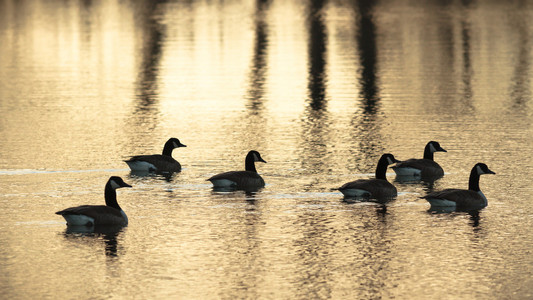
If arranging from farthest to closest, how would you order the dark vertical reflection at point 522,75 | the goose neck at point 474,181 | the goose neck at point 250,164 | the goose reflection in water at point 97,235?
the dark vertical reflection at point 522,75, the goose neck at point 250,164, the goose neck at point 474,181, the goose reflection in water at point 97,235

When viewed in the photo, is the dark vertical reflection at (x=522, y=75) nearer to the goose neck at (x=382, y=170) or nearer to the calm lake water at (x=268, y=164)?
the calm lake water at (x=268, y=164)

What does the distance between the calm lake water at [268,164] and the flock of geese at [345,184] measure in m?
0.42

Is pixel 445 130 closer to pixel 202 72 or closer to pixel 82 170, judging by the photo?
pixel 82 170

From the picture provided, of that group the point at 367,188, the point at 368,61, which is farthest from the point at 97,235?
the point at 368,61

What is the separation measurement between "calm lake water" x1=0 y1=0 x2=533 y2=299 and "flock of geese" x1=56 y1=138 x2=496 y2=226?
16.4 inches

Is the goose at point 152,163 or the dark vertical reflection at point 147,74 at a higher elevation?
the dark vertical reflection at point 147,74

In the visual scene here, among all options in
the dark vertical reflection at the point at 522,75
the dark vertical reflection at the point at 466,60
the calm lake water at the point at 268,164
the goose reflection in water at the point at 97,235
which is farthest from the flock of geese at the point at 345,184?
the dark vertical reflection at the point at 466,60

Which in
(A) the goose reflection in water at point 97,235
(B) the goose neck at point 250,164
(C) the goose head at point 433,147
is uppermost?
(C) the goose head at point 433,147

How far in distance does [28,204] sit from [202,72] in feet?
109

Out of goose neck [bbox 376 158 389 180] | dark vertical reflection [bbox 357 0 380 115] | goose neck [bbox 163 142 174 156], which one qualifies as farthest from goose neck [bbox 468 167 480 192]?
dark vertical reflection [bbox 357 0 380 115]

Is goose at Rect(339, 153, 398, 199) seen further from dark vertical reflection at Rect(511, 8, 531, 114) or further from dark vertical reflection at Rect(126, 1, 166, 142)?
dark vertical reflection at Rect(511, 8, 531, 114)

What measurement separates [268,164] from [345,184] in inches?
204

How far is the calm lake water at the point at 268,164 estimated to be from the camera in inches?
697

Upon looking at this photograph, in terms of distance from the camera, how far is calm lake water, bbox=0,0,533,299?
697 inches
